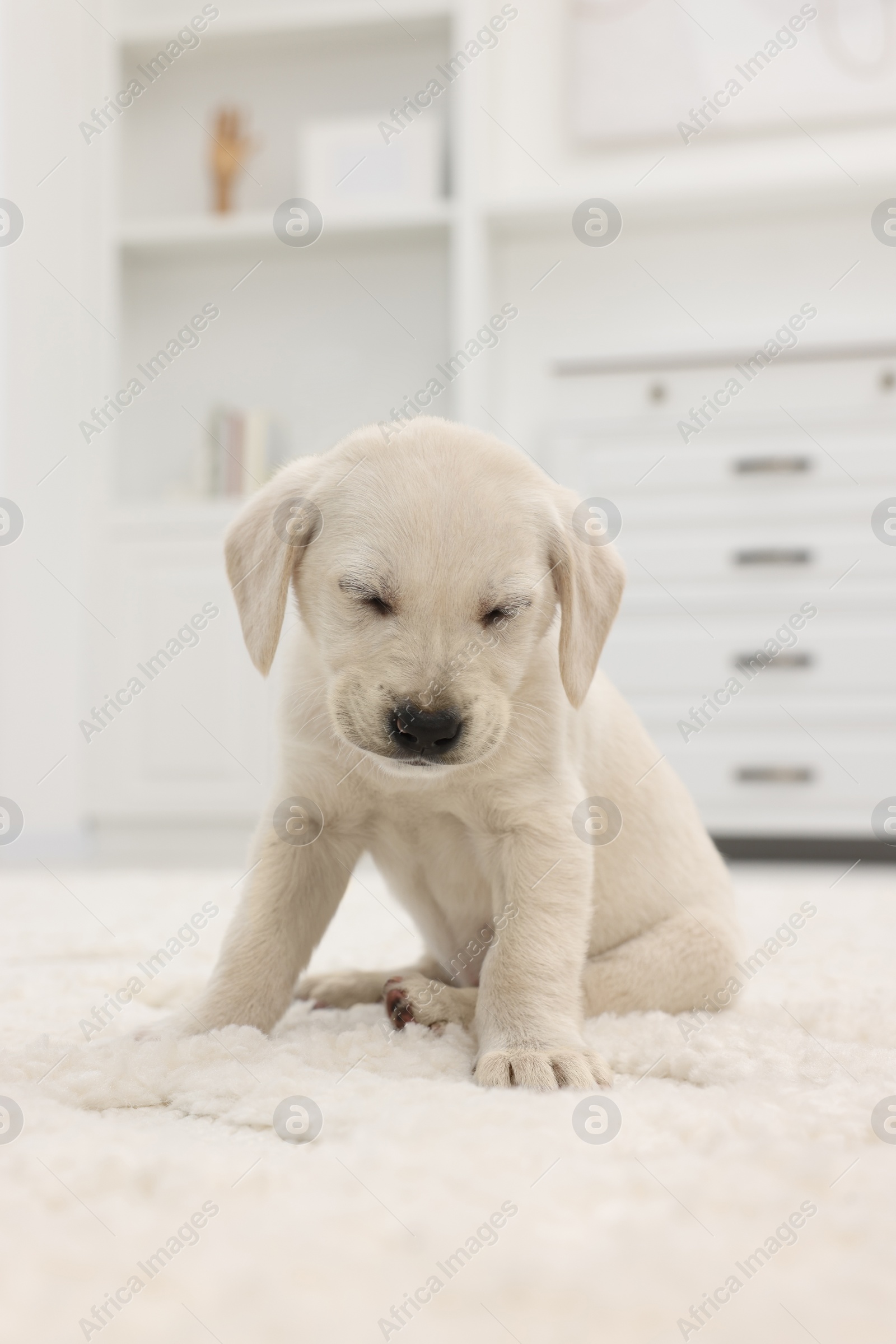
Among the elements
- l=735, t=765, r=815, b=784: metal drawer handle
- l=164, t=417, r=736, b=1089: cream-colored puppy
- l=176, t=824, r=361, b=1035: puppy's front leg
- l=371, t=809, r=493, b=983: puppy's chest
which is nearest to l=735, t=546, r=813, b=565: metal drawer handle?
l=735, t=765, r=815, b=784: metal drawer handle

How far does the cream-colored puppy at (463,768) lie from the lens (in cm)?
145

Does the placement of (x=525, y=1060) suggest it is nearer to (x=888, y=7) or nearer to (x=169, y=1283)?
(x=169, y=1283)

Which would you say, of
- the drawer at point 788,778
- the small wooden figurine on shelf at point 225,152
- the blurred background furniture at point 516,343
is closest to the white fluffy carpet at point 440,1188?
the drawer at point 788,778

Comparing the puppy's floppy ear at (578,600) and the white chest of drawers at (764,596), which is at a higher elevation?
the puppy's floppy ear at (578,600)

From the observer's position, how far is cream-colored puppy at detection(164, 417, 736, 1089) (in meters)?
1.45

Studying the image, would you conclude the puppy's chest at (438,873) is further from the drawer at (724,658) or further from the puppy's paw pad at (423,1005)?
the drawer at (724,658)

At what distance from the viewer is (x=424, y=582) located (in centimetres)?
144

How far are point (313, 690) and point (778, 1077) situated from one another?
854mm

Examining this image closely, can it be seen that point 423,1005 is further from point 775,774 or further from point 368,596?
point 775,774

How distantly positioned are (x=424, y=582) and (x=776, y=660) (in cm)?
→ 354

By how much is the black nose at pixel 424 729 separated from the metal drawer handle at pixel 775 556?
11.7 feet

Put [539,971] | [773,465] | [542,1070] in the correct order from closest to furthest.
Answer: [542,1070] < [539,971] < [773,465]

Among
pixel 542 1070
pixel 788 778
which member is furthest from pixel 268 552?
pixel 788 778

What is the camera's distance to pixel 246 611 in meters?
1.63
